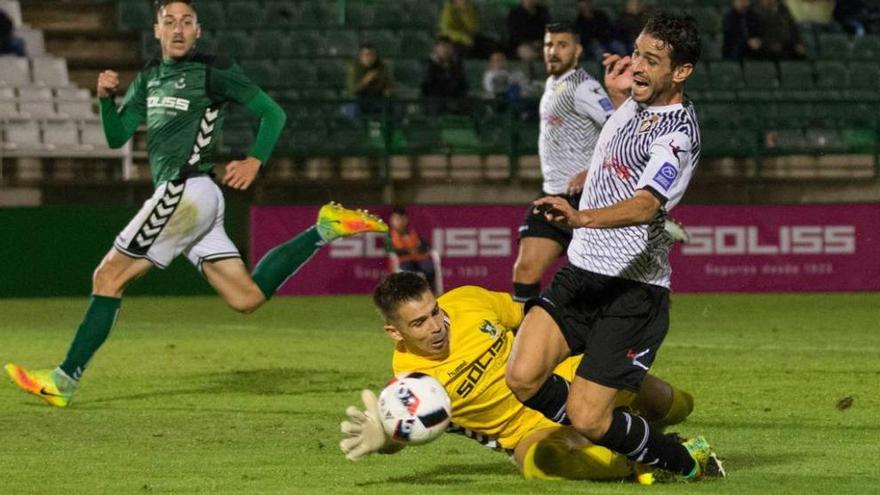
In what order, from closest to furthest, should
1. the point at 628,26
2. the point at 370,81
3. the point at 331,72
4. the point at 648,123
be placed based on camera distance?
1. the point at 648,123
2. the point at 370,81
3. the point at 628,26
4. the point at 331,72

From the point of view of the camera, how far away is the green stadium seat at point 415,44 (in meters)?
22.3

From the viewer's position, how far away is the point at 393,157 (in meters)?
20.3

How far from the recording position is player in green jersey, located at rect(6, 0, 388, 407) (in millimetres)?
9891

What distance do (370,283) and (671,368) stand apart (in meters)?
7.83

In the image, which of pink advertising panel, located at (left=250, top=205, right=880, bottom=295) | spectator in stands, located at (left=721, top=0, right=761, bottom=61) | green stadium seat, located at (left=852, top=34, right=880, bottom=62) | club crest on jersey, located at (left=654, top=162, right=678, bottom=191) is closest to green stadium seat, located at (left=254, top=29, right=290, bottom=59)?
pink advertising panel, located at (left=250, top=205, right=880, bottom=295)

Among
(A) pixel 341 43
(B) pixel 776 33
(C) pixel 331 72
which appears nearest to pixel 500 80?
(C) pixel 331 72

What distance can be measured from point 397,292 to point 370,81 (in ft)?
44.0

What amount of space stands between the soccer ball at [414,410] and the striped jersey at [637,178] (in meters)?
0.85

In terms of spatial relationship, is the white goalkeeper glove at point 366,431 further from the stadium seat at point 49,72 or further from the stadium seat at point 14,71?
the stadium seat at point 49,72

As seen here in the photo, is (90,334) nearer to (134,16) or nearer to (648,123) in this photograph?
(648,123)

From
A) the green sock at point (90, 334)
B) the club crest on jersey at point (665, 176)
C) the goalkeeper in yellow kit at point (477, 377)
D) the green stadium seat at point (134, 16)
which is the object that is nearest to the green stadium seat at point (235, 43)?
the green stadium seat at point (134, 16)

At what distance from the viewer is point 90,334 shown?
993 cm

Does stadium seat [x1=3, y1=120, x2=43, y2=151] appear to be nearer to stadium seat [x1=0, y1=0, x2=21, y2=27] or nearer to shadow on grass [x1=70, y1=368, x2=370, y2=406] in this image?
stadium seat [x1=0, y1=0, x2=21, y2=27]

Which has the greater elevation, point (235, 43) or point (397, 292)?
point (397, 292)
